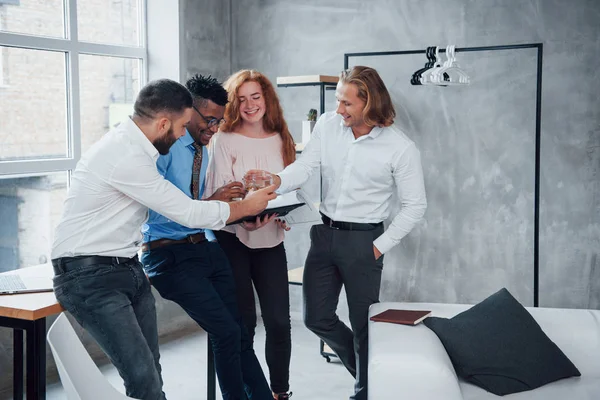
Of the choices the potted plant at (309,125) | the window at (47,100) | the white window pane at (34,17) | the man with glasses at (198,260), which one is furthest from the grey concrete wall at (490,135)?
the man with glasses at (198,260)

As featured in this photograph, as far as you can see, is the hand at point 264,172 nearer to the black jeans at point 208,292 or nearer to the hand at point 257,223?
the hand at point 257,223

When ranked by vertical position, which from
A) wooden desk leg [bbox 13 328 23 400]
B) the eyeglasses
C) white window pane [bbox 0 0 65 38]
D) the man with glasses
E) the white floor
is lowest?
the white floor

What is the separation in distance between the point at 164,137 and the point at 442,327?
123cm

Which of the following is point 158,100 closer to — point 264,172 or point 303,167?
point 264,172

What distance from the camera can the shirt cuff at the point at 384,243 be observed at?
302 centimetres

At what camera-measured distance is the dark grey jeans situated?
2.27m

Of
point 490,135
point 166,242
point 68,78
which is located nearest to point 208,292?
point 166,242

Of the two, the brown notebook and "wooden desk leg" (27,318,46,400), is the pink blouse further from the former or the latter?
"wooden desk leg" (27,318,46,400)

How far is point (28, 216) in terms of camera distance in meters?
3.90

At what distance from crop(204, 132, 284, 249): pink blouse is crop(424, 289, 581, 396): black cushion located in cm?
81

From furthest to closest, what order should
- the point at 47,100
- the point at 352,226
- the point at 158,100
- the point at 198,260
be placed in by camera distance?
the point at 47,100
the point at 352,226
the point at 198,260
the point at 158,100

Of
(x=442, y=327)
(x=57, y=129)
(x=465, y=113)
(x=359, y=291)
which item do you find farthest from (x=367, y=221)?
(x=57, y=129)

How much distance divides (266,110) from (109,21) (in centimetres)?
182

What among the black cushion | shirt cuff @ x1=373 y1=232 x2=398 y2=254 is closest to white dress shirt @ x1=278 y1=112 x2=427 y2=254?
shirt cuff @ x1=373 y1=232 x2=398 y2=254
